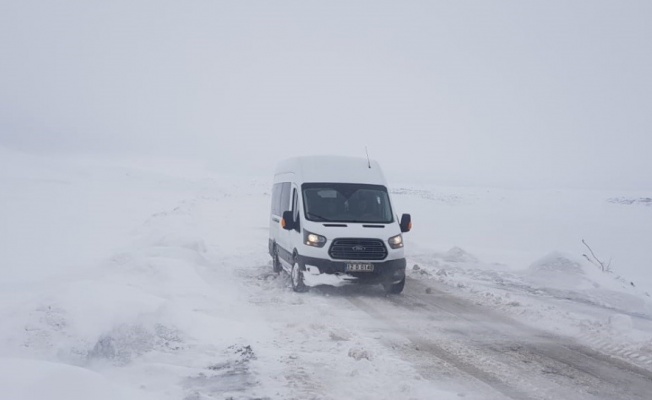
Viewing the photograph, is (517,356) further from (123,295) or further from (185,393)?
(123,295)

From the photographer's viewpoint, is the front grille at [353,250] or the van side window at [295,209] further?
the van side window at [295,209]

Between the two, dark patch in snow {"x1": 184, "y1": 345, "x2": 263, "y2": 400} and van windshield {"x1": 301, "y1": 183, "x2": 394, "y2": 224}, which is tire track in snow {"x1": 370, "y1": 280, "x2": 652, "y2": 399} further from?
dark patch in snow {"x1": 184, "y1": 345, "x2": 263, "y2": 400}

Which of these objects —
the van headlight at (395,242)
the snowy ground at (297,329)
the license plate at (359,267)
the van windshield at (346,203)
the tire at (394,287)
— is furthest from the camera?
the van windshield at (346,203)

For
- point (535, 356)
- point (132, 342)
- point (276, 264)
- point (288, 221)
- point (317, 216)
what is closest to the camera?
point (132, 342)

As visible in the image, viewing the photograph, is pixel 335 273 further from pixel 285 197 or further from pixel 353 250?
pixel 285 197

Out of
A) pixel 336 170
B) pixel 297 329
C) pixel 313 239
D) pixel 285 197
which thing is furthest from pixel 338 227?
pixel 297 329

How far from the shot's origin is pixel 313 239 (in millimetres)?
10055

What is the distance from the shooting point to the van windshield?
10703mm

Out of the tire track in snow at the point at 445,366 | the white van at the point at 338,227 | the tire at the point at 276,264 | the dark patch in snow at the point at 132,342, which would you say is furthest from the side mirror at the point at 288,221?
the dark patch in snow at the point at 132,342

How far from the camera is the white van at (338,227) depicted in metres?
9.91

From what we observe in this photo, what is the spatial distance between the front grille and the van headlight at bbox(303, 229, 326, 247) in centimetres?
22

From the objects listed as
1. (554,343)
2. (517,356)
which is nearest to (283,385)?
(517,356)

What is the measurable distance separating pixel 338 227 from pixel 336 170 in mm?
1867

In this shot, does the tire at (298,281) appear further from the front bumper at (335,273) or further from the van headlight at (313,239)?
the van headlight at (313,239)
